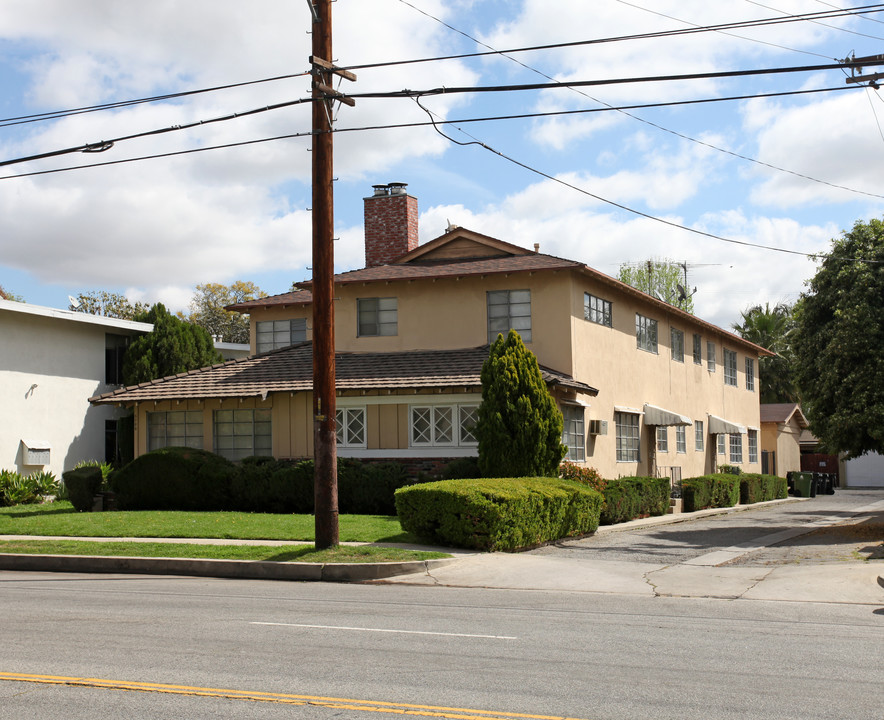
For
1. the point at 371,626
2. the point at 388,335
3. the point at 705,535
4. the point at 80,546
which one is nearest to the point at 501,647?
the point at 371,626

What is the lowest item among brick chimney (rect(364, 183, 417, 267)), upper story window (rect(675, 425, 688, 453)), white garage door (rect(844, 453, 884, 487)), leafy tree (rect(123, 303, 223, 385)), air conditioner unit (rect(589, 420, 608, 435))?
white garage door (rect(844, 453, 884, 487))

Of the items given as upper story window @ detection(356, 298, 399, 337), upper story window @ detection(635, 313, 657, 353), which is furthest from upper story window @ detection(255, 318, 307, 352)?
upper story window @ detection(635, 313, 657, 353)

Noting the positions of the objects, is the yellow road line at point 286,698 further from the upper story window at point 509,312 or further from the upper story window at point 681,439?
the upper story window at point 681,439

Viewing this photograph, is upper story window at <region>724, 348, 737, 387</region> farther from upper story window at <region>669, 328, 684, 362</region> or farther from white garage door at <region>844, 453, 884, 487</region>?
white garage door at <region>844, 453, 884, 487</region>

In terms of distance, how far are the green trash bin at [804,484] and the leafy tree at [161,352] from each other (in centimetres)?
2509

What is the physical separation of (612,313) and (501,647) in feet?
68.2

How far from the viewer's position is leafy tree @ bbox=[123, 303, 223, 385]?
32938mm

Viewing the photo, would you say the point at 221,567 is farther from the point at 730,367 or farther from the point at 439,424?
the point at 730,367

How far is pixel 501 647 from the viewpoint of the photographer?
8.69 meters

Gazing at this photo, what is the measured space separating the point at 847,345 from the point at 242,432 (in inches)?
602

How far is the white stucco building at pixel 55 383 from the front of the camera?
29547 mm

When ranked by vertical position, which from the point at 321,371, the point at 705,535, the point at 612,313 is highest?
the point at 612,313

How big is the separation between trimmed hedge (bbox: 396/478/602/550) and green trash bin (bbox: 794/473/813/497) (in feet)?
87.2

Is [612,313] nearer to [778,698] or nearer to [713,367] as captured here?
[713,367]
